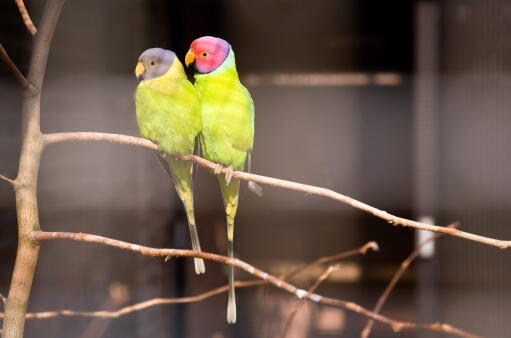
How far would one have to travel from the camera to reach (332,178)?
56 cm

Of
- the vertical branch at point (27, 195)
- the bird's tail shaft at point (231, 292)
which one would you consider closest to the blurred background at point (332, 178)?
the bird's tail shaft at point (231, 292)

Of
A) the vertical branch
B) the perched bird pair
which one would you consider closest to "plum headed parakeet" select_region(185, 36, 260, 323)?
the perched bird pair

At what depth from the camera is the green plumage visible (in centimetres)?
38

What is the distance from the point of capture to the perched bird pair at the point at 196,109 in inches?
14.7

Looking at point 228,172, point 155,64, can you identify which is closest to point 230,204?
point 228,172

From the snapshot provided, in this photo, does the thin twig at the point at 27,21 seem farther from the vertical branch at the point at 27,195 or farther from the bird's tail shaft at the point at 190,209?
the bird's tail shaft at the point at 190,209

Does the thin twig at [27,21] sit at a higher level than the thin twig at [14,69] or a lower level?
higher

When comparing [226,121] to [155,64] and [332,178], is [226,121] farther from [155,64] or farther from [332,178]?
[332,178]

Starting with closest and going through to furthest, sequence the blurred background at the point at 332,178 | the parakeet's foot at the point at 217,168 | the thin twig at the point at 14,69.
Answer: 1. the thin twig at the point at 14,69
2. the parakeet's foot at the point at 217,168
3. the blurred background at the point at 332,178

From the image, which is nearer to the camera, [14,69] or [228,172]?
[14,69]

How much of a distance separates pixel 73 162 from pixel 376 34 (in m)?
0.39

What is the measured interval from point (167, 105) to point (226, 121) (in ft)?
0.16

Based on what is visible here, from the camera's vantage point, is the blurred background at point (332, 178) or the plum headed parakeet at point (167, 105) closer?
the plum headed parakeet at point (167, 105)

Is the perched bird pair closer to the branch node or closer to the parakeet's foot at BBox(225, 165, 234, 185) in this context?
the parakeet's foot at BBox(225, 165, 234, 185)
